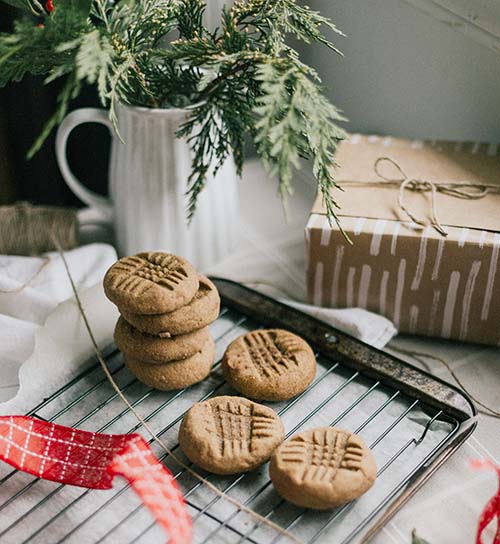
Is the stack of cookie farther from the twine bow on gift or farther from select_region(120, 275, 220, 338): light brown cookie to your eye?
the twine bow on gift

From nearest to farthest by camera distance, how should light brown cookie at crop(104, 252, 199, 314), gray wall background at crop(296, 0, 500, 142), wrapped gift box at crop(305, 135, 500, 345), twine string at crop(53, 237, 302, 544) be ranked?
1. twine string at crop(53, 237, 302, 544)
2. light brown cookie at crop(104, 252, 199, 314)
3. wrapped gift box at crop(305, 135, 500, 345)
4. gray wall background at crop(296, 0, 500, 142)

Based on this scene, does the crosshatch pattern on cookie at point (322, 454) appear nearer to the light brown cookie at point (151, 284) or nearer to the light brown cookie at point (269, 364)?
the light brown cookie at point (269, 364)

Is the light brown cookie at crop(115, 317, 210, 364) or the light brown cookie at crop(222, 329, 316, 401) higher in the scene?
the light brown cookie at crop(115, 317, 210, 364)

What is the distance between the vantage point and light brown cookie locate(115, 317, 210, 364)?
3.01 ft

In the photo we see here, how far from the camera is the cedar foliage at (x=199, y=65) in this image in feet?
2.58

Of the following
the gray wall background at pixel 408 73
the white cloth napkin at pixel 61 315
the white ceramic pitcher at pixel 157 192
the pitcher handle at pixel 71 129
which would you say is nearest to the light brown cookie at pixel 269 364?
the white cloth napkin at pixel 61 315

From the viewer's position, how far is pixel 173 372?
3.08 feet

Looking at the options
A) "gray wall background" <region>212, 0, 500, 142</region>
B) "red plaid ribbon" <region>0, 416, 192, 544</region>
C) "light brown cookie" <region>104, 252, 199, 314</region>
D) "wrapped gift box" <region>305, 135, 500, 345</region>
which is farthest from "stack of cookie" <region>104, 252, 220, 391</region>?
"gray wall background" <region>212, 0, 500, 142</region>

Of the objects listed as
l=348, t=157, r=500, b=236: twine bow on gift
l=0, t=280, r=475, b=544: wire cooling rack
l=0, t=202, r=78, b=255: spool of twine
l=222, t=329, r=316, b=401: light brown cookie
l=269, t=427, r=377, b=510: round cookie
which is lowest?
l=0, t=280, r=475, b=544: wire cooling rack

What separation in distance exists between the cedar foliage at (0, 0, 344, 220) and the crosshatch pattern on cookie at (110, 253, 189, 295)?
0.11 metres

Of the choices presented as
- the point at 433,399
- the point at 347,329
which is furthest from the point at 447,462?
the point at 347,329

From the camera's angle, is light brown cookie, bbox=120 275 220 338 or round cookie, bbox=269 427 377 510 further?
light brown cookie, bbox=120 275 220 338

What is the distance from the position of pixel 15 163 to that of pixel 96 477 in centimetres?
75

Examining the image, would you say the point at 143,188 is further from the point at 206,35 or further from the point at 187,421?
the point at 187,421
